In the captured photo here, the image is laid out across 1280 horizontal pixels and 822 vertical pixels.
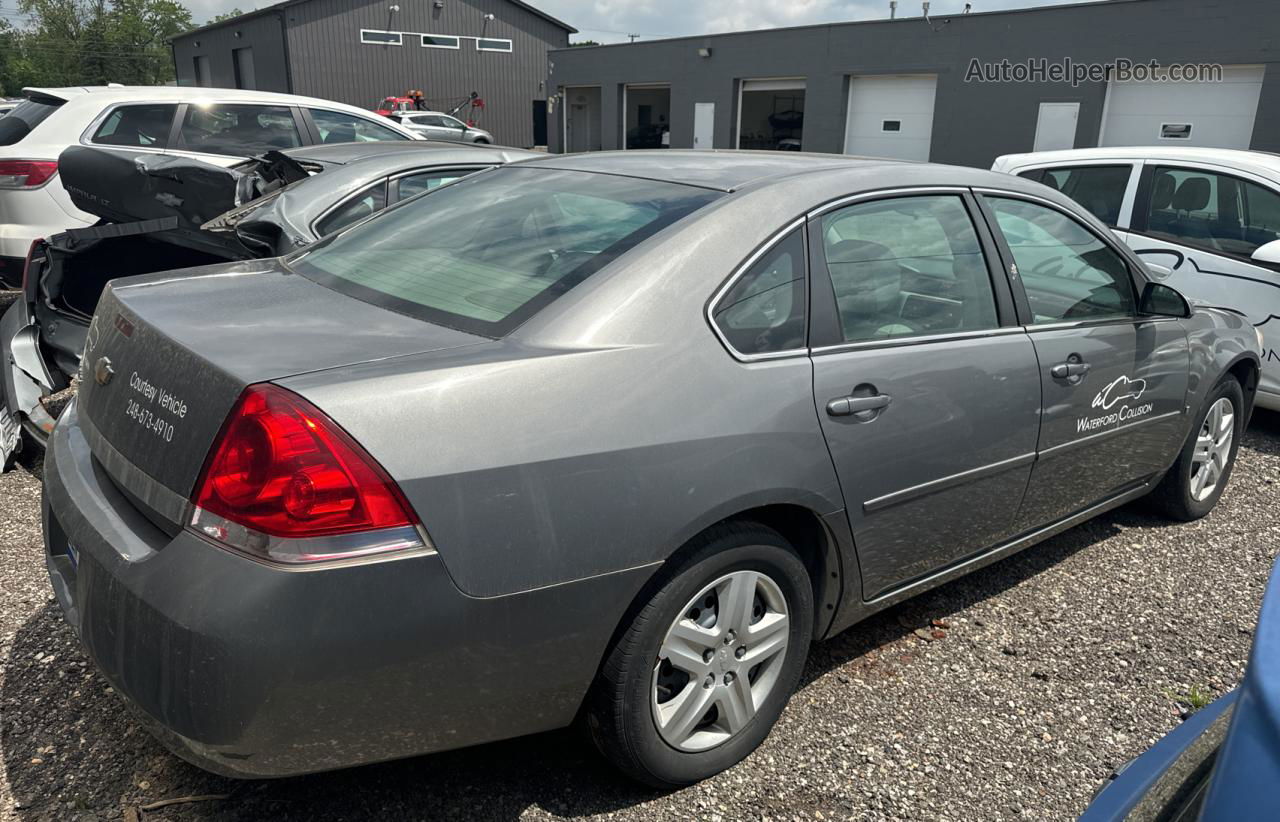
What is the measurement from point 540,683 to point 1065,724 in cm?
172

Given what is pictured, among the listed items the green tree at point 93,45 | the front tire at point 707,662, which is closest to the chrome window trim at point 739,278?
the front tire at point 707,662

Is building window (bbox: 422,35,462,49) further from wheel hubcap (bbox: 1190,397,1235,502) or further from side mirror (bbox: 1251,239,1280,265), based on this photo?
wheel hubcap (bbox: 1190,397,1235,502)

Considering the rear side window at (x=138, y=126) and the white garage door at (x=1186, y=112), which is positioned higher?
the white garage door at (x=1186, y=112)

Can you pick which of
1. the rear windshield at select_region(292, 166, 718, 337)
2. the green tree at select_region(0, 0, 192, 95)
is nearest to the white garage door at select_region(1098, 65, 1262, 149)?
the rear windshield at select_region(292, 166, 718, 337)

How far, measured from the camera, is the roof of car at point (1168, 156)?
216 inches

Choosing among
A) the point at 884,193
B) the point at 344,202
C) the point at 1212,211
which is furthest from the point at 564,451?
the point at 1212,211

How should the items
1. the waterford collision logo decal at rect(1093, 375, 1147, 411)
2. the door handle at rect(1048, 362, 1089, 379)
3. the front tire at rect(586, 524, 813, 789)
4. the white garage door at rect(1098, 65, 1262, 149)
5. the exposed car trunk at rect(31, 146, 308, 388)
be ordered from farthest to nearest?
the white garage door at rect(1098, 65, 1262, 149)
the exposed car trunk at rect(31, 146, 308, 388)
the waterford collision logo decal at rect(1093, 375, 1147, 411)
the door handle at rect(1048, 362, 1089, 379)
the front tire at rect(586, 524, 813, 789)

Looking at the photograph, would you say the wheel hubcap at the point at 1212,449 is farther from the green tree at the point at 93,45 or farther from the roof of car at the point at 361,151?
the green tree at the point at 93,45

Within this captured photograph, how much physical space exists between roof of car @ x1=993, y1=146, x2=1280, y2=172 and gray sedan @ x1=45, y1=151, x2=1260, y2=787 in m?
3.21

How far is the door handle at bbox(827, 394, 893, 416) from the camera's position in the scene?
7.83ft

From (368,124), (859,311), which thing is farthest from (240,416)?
(368,124)

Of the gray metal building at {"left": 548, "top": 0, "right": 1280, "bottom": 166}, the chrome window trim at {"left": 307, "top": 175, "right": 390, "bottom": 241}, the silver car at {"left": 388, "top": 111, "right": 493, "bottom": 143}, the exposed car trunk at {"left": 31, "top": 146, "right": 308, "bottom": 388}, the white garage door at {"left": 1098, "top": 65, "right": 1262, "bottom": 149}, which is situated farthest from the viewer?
the silver car at {"left": 388, "top": 111, "right": 493, "bottom": 143}

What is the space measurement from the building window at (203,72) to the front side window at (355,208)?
4388cm

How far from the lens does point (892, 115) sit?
19.7m
